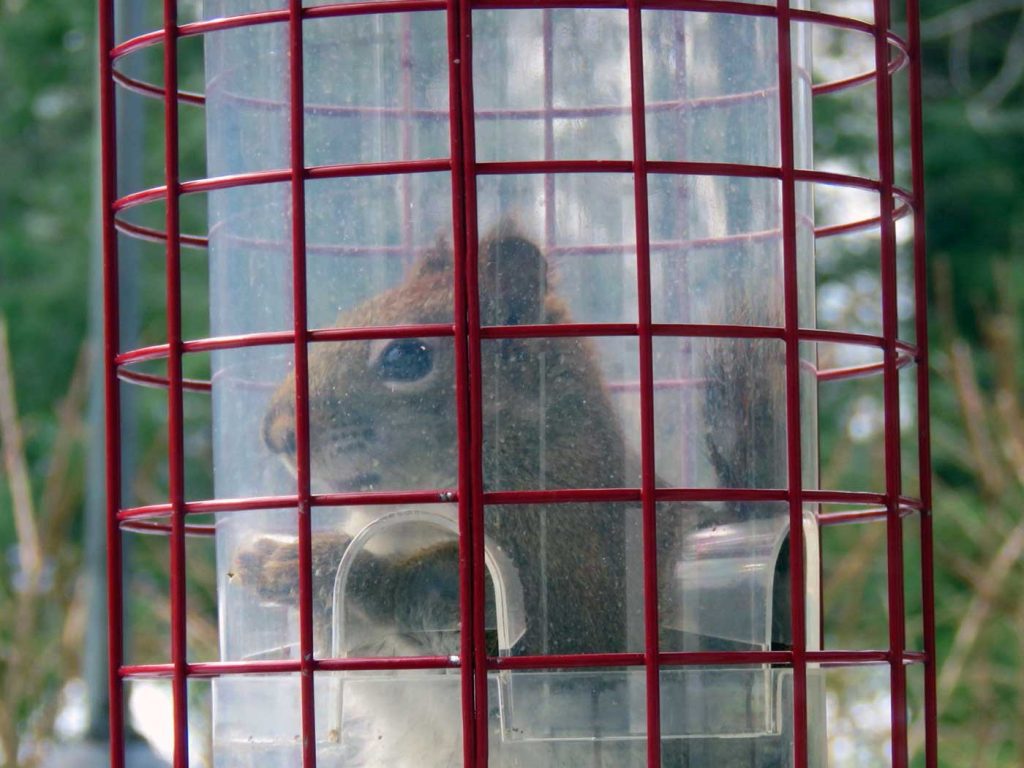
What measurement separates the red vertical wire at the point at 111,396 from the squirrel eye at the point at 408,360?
27 centimetres

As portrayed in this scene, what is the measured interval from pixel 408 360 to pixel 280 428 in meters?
0.15

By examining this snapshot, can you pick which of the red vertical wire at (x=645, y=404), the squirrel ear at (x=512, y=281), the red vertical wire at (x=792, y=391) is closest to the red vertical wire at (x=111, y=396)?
the squirrel ear at (x=512, y=281)

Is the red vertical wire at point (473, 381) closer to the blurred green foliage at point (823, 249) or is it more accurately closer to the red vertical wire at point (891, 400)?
the red vertical wire at point (891, 400)

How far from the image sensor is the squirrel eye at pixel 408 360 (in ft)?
5.63

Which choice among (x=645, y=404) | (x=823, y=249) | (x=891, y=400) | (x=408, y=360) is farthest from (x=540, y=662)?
(x=823, y=249)

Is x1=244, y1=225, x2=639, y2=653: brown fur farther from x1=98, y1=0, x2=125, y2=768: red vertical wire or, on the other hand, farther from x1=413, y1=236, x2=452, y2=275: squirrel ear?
x1=98, y1=0, x2=125, y2=768: red vertical wire

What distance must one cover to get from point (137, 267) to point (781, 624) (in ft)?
5.88

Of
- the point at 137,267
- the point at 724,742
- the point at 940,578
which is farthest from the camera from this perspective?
the point at 940,578

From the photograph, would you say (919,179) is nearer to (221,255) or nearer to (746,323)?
(746,323)

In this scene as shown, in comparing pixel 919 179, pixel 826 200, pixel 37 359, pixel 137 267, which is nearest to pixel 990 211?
pixel 826 200

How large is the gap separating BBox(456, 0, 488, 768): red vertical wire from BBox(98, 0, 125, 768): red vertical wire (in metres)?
0.38

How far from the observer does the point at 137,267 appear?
3.24 metres

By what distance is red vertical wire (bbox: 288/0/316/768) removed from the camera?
1.56 metres

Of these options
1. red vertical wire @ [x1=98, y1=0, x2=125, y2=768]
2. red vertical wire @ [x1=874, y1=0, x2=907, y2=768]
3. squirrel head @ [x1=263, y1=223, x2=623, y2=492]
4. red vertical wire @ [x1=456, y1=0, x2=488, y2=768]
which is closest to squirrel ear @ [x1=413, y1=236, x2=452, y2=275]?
squirrel head @ [x1=263, y1=223, x2=623, y2=492]
